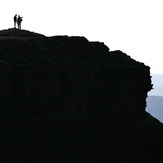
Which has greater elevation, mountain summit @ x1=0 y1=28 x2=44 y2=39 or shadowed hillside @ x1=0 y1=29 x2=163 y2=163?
mountain summit @ x1=0 y1=28 x2=44 y2=39

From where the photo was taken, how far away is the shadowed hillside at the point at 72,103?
63.2 metres

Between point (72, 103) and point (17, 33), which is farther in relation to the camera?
point (17, 33)

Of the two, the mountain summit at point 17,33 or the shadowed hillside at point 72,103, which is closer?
the shadowed hillside at point 72,103

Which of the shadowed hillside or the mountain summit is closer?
the shadowed hillside

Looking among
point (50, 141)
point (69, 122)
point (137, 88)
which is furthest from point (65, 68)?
point (137, 88)

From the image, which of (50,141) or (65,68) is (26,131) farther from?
(65,68)

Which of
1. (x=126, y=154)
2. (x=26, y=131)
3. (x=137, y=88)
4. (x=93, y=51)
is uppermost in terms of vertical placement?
(x=93, y=51)

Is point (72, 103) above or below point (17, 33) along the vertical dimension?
below

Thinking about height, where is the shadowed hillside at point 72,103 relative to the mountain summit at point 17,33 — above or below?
below

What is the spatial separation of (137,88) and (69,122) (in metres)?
23.4

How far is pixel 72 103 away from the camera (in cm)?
7306

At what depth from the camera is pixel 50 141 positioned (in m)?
66.3

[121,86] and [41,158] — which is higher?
[121,86]

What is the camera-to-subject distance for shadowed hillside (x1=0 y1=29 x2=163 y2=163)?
6325cm
